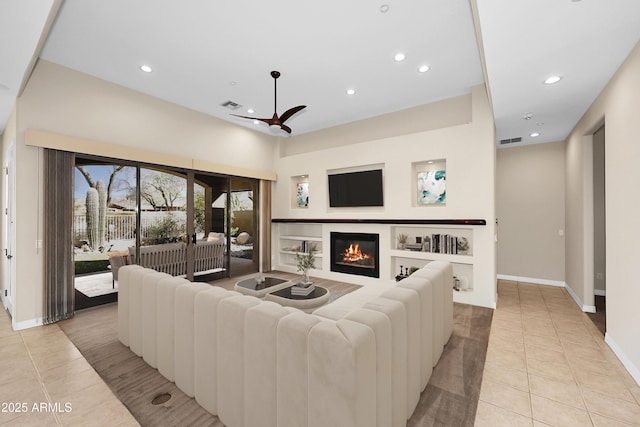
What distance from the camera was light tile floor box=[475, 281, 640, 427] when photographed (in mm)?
1945

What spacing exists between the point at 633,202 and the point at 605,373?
1559 millimetres

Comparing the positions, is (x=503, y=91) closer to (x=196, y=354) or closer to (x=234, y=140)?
(x=196, y=354)

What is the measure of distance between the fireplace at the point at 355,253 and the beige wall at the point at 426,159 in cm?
23

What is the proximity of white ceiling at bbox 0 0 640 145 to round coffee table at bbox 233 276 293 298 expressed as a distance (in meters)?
3.03

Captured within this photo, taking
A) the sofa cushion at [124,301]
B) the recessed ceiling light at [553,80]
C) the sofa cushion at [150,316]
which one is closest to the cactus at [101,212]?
the sofa cushion at [124,301]

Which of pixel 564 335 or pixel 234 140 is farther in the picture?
pixel 234 140

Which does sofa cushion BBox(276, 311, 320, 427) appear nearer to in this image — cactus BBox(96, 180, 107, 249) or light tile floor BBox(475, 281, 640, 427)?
light tile floor BBox(475, 281, 640, 427)

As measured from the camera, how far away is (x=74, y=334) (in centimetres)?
326

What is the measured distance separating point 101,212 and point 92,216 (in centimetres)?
13

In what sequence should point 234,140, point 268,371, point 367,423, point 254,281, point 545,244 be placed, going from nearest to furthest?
point 367,423
point 268,371
point 254,281
point 545,244
point 234,140

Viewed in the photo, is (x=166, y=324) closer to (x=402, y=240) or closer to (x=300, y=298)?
(x=300, y=298)

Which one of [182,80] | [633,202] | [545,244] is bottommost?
[545,244]

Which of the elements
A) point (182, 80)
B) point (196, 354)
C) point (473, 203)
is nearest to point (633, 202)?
point (473, 203)

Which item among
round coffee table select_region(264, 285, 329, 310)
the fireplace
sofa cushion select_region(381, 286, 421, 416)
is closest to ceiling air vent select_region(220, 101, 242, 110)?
the fireplace
